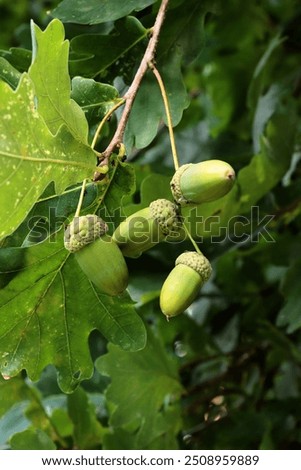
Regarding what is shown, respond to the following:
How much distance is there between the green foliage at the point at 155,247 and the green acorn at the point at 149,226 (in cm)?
10

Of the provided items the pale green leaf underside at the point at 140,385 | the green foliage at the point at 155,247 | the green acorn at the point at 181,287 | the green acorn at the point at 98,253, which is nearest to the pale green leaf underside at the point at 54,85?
the green foliage at the point at 155,247

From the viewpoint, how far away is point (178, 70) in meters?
1.59

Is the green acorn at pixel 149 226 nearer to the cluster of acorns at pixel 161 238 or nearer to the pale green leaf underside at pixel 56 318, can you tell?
the cluster of acorns at pixel 161 238

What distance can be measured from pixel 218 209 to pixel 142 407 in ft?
1.78

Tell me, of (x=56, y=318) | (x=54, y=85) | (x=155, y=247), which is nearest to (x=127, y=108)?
(x=54, y=85)

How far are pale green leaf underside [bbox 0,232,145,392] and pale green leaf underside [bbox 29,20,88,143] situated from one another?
0.24m

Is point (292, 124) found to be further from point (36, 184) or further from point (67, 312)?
point (36, 184)

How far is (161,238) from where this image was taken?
1222 mm

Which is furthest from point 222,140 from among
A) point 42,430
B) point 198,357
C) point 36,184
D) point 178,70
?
point 36,184

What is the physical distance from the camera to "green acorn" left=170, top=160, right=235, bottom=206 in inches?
44.7

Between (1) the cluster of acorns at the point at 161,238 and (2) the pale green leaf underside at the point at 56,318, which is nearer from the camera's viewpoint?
(1) the cluster of acorns at the point at 161,238

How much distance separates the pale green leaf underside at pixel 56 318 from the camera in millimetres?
1348

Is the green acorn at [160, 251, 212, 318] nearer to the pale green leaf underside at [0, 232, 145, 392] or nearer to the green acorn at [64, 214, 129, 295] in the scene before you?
the green acorn at [64, 214, 129, 295]

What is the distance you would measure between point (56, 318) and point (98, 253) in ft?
0.90
